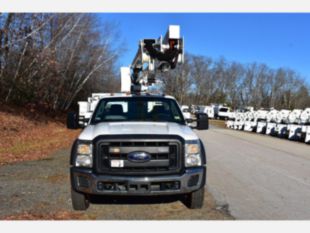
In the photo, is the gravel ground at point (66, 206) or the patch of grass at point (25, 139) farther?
the patch of grass at point (25, 139)

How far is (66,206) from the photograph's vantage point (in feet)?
22.7

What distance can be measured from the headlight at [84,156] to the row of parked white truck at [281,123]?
18249 mm

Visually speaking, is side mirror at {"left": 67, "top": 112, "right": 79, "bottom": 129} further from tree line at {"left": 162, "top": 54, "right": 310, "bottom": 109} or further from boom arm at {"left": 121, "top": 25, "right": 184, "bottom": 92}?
tree line at {"left": 162, "top": 54, "right": 310, "bottom": 109}

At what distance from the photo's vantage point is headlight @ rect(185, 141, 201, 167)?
21.3ft

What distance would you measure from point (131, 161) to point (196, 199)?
3.93 ft

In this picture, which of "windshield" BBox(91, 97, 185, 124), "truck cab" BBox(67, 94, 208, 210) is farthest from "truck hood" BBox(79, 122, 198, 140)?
"windshield" BBox(91, 97, 185, 124)

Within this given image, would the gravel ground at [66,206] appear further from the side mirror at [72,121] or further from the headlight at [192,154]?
the side mirror at [72,121]

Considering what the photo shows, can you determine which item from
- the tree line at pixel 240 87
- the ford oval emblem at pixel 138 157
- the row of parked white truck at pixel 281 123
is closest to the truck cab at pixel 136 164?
the ford oval emblem at pixel 138 157

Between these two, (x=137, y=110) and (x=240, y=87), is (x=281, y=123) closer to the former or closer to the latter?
(x=137, y=110)

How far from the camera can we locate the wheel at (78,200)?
657 cm

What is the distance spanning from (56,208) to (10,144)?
1077 cm

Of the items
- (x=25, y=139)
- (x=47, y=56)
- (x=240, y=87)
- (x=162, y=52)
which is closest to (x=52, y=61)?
(x=47, y=56)

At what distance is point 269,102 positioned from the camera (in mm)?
109625

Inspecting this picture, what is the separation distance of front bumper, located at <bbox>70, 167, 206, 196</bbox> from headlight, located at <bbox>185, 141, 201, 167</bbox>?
152 millimetres
